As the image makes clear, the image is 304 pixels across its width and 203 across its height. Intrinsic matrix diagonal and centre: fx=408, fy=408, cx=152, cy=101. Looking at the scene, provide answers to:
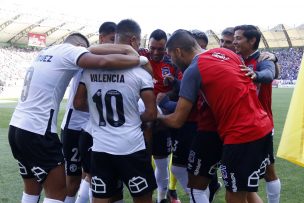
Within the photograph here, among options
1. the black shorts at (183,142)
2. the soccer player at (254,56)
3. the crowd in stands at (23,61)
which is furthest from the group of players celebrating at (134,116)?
the crowd in stands at (23,61)

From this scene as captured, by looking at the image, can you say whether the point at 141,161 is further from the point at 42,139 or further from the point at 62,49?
the point at 62,49

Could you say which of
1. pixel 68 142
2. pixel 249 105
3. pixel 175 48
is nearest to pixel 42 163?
pixel 68 142

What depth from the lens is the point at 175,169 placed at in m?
5.25

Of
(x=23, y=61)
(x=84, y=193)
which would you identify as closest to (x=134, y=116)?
(x=84, y=193)

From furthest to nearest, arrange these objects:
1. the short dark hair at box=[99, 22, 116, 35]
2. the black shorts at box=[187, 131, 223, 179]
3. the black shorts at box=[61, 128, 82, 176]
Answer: the short dark hair at box=[99, 22, 116, 35], the black shorts at box=[61, 128, 82, 176], the black shorts at box=[187, 131, 223, 179]

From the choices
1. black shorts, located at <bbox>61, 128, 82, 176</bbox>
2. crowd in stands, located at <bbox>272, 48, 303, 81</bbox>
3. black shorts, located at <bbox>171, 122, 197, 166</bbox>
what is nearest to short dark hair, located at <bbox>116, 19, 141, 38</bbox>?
black shorts, located at <bbox>61, 128, 82, 176</bbox>

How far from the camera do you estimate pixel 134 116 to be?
3590mm

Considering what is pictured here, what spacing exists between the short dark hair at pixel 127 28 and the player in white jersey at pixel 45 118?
0.85ft

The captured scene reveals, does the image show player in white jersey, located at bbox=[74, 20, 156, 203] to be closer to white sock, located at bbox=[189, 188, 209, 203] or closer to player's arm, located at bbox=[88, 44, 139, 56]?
player's arm, located at bbox=[88, 44, 139, 56]

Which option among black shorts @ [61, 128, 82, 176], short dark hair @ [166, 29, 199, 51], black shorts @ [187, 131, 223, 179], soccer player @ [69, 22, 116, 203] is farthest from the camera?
black shorts @ [61, 128, 82, 176]

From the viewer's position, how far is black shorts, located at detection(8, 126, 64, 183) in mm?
3723

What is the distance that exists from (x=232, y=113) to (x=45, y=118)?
5.60 feet

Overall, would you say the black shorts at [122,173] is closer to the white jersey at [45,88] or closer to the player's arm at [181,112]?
the player's arm at [181,112]

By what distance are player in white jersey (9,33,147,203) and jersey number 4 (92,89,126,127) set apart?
14.7 inches
